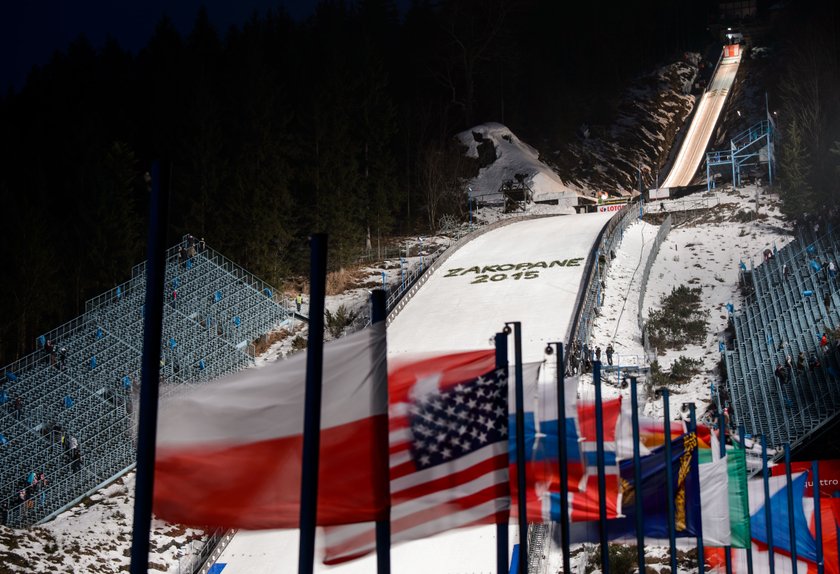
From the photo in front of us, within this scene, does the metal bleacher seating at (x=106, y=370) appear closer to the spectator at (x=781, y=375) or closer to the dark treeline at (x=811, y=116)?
the spectator at (x=781, y=375)

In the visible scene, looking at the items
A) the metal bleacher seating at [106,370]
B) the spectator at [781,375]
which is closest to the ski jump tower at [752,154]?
the spectator at [781,375]

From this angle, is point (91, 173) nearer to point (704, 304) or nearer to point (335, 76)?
point (335, 76)

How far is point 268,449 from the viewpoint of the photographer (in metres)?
8.41

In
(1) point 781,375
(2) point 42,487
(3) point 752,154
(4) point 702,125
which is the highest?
(4) point 702,125

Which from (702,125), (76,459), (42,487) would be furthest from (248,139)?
(702,125)

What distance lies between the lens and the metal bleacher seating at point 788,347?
30984 millimetres

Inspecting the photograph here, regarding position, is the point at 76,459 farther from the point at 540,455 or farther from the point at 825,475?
the point at 540,455

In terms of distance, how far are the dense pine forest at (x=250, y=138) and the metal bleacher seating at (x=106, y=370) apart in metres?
2.87

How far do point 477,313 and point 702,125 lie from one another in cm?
5143

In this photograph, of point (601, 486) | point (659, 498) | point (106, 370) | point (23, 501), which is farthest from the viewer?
point (106, 370)

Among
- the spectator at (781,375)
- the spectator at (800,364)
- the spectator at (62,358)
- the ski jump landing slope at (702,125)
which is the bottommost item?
the spectator at (781,375)

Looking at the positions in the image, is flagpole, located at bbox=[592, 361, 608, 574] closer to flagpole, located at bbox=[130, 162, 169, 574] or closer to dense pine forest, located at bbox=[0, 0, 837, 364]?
flagpole, located at bbox=[130, 162, 169, 574]

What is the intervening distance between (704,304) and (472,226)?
2137cm

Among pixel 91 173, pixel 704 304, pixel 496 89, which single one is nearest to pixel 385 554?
Result: pixel 704 304
